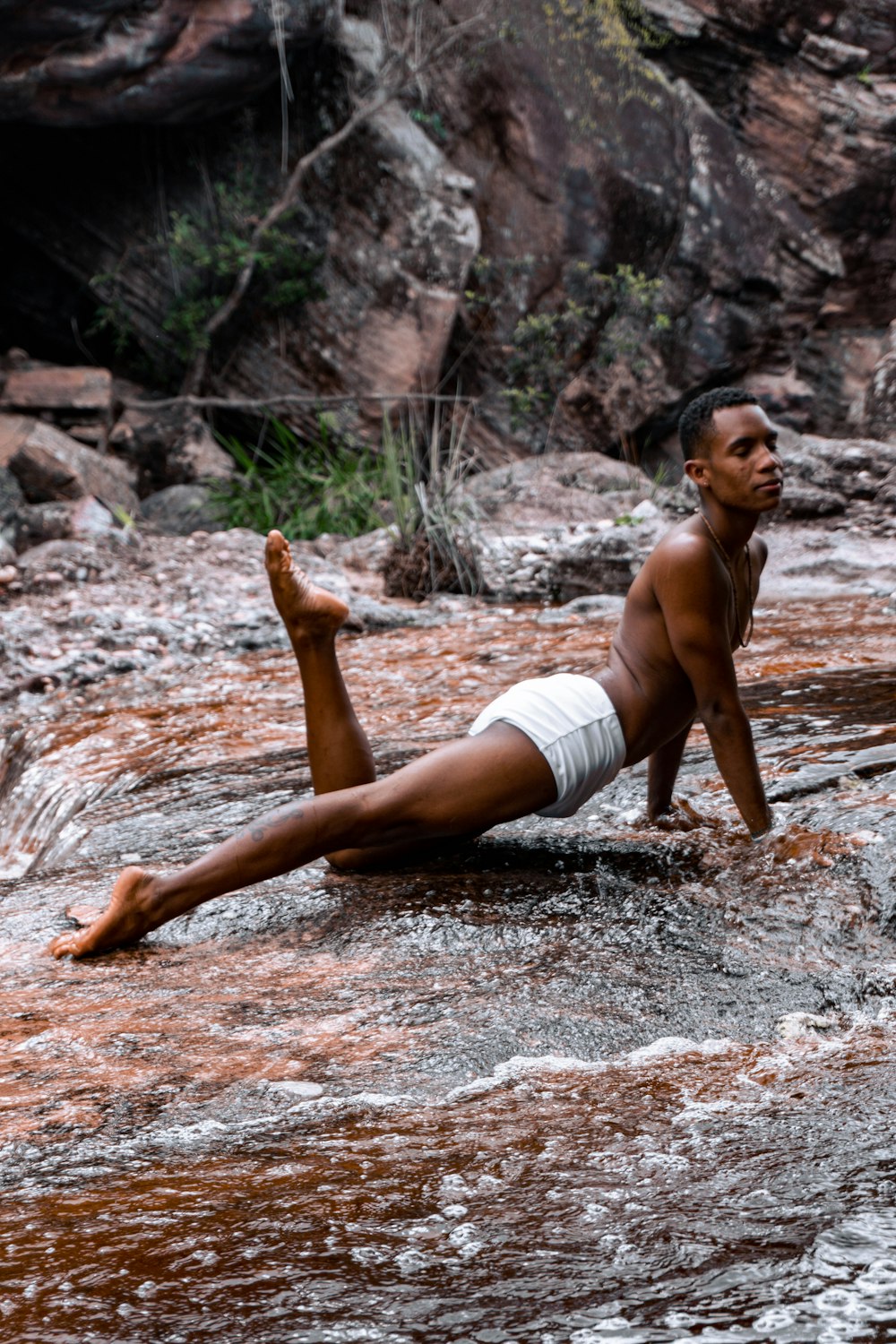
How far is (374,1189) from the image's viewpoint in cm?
160

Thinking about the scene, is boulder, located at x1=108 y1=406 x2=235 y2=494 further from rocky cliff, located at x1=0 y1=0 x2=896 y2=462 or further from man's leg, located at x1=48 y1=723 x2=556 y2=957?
man's leg, located at x1=48 y1=723 x2=556 y2=957

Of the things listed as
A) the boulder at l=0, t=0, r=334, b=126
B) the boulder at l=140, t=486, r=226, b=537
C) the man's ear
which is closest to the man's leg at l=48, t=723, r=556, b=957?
the man's ear

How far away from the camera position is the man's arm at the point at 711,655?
2832 mm

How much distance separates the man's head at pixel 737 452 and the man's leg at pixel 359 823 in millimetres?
735

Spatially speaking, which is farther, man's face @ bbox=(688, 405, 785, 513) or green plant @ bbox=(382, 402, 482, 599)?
green plant @ bbox=(382, 402, 482, 599)

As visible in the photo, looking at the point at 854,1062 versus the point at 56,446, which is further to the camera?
the point at 56,446

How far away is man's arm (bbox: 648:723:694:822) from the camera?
3160mm

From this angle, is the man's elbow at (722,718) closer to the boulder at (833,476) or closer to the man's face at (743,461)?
the man's face at (743,461)

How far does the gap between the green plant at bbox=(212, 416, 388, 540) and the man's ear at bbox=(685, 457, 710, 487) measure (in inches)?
242

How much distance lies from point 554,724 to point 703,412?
0.80 meters

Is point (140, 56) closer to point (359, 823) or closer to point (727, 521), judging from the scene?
point (727, 521)

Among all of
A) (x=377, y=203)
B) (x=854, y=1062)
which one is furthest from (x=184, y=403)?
(x=854, y=1062)

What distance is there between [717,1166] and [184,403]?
30.9 feet

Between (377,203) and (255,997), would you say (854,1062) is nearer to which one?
(255,997)
